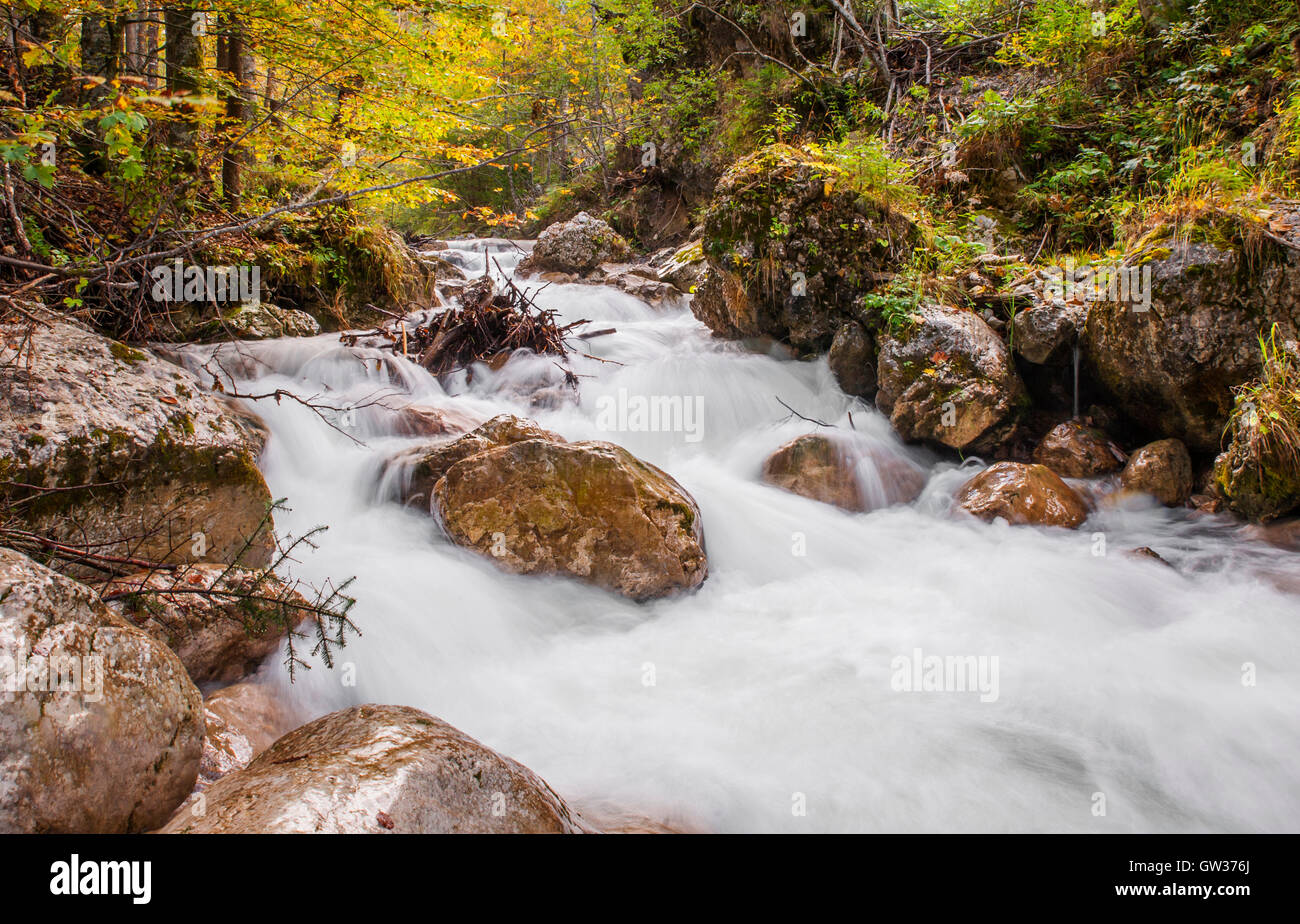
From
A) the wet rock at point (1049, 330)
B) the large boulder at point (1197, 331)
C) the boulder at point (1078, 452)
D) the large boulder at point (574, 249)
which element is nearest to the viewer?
the large boulder at point (1197, 331)

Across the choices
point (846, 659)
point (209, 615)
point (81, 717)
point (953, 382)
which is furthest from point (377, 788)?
point (953, 382)

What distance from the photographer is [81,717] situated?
1765 millimetres

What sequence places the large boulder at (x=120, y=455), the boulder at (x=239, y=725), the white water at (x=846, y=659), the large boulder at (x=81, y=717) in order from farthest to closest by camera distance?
the large boulder at (x=120, y=455) < the white water at (x=846, y=659) < the boulder at (x=239, y=725) < the large boulder at (x=81, y=717)

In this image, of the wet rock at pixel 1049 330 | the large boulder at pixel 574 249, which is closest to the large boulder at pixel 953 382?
the wet rock at pixel 1049 330

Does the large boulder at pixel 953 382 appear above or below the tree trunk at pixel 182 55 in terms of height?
below

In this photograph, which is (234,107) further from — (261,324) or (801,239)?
(801,239)

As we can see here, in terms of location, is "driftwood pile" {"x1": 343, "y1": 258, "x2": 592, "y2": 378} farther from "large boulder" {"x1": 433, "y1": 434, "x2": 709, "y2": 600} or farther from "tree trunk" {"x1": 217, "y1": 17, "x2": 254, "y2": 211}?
"large boulder" {"x1": 433, "y1": 434, "x2": 709, "y2": 600}

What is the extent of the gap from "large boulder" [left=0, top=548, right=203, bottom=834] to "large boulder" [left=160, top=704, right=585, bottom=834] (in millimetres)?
166

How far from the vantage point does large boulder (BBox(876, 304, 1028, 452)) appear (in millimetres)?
5711

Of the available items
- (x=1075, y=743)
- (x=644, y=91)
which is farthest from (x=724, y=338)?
(x=644, y=91)

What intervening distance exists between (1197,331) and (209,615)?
22.1 feet

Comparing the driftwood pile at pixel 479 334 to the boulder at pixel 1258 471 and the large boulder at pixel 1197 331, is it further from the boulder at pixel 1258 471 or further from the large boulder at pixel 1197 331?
the boulder at pixel 1258 471

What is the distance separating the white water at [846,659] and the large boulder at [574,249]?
327 inches

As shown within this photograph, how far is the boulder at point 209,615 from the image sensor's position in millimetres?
2572
